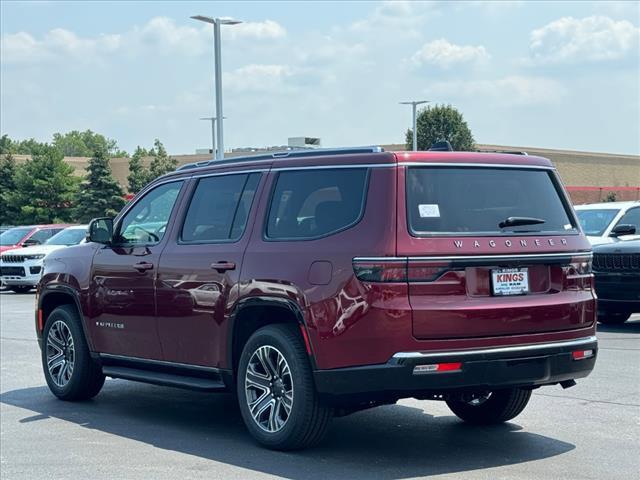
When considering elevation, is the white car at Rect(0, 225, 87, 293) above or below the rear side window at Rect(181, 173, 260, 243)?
below

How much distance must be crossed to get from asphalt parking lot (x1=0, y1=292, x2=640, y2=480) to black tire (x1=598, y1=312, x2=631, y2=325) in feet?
17.0

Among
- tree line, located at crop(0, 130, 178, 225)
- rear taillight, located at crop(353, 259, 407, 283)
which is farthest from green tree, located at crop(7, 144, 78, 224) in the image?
rear taillight, located at crop(353, 259, 407, 283)

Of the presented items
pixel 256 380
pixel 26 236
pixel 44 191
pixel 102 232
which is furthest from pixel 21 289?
pixel 44 191

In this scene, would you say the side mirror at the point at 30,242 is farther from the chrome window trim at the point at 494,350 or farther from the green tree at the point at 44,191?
the green tree at the point at 44,191

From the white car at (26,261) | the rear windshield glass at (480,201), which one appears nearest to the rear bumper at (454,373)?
the rear windshield glass at (480,201)

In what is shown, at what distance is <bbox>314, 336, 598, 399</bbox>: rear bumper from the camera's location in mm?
6523

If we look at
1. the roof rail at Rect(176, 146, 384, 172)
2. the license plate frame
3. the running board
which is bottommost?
the running board

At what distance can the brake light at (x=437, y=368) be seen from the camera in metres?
6.50

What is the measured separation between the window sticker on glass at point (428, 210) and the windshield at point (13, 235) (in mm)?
23478

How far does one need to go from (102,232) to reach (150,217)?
465 mm

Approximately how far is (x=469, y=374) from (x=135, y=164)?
6917cm

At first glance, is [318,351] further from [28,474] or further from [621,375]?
[621,375]

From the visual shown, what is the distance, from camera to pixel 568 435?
7.74m

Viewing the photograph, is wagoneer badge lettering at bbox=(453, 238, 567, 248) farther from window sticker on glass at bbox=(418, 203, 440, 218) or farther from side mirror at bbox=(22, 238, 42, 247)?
side mirror at bbox=(22, 238, 42, 247)
